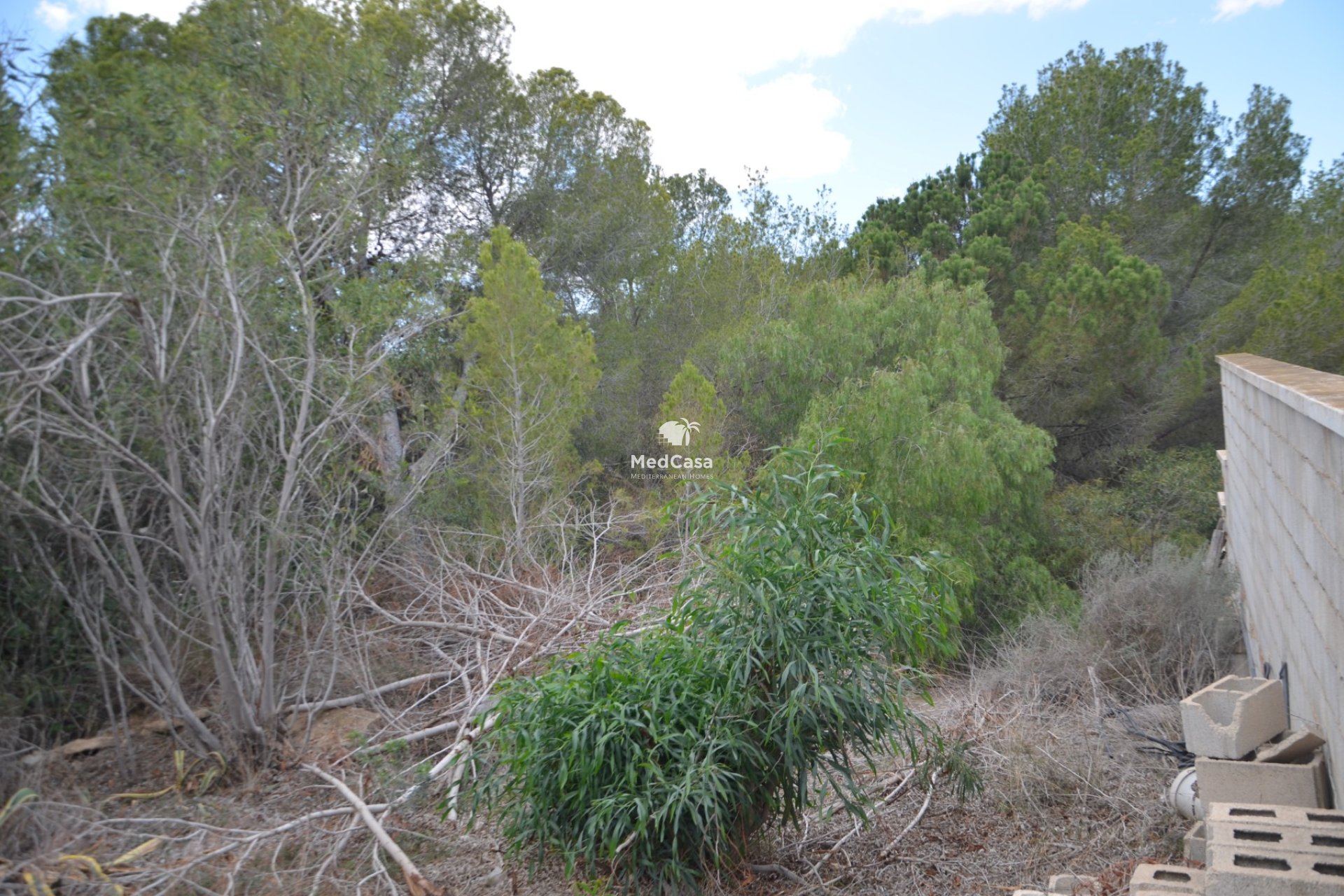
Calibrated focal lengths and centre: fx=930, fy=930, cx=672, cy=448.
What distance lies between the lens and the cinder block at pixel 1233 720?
3785mm

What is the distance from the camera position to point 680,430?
11.4 meters

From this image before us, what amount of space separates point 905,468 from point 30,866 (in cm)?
825

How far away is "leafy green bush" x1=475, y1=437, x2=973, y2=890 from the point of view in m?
3.84

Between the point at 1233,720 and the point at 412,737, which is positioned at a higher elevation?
the point at 1233,720

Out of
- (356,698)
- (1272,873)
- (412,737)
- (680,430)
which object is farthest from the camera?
(680,430)

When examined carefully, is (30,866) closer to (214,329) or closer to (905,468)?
(214,329)

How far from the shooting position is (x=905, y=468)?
10203 millimetres

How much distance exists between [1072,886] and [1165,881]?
732 millimetres

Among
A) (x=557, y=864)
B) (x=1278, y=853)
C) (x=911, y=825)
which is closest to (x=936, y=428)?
(x=911, y=825)

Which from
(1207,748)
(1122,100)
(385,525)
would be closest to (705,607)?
(1207,748)

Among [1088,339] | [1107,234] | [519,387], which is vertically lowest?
[519,387]

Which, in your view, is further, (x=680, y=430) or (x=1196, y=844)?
(x=680, y=430)

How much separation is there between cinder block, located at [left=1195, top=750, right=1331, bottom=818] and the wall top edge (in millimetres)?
1376

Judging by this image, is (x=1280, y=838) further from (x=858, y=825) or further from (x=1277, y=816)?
(x=858, y=825)
